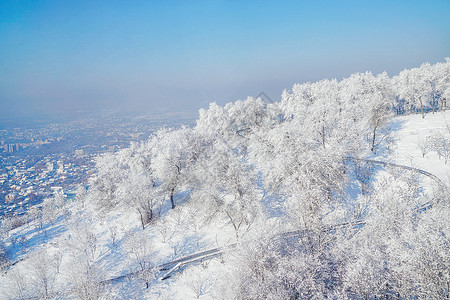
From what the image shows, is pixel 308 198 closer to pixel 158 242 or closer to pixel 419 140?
pixel 158 242

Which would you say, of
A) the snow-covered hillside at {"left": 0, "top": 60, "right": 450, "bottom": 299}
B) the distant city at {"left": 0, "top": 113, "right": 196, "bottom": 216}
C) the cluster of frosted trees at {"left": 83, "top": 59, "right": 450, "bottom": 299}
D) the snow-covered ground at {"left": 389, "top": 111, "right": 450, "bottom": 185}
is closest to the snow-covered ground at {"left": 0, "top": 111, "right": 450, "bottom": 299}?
the snow-covered ground at {"left": 389, "top": 111, "right": 450, "bottom": 185}

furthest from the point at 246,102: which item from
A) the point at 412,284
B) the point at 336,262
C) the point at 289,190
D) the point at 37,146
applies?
the point at 37,146

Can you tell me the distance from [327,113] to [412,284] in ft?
82.6

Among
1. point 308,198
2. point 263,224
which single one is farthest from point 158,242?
point 308,198

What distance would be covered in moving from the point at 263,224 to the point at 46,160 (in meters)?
103

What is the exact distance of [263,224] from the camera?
749 inches

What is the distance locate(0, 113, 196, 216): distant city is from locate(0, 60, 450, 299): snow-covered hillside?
1817cm

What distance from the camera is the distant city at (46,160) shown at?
191 feet

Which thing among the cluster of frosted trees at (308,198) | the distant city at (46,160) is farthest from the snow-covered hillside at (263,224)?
the distant city at (46,160)

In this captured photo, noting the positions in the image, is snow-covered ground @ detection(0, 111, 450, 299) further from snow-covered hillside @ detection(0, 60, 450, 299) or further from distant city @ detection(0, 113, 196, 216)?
distant city @ detection(0, 113, 196, 216)

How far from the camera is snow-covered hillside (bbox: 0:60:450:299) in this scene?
1378 centimetres

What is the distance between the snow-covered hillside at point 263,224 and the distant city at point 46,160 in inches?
715

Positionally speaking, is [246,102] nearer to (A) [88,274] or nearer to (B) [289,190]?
(B) [289,190]

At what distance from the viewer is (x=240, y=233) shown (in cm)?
2517
